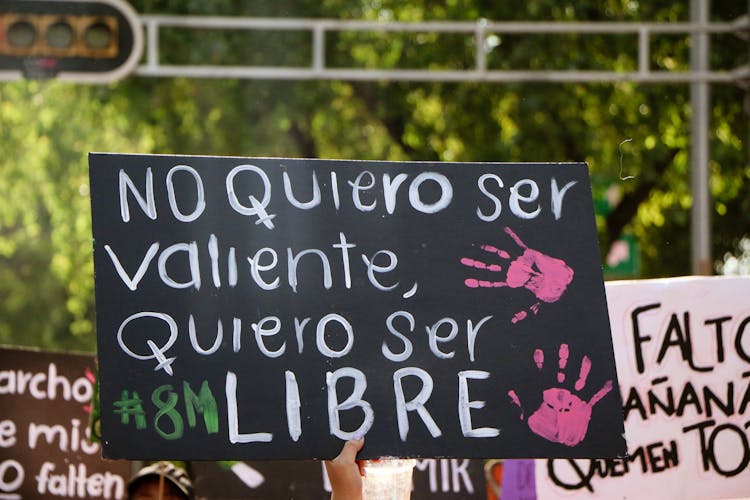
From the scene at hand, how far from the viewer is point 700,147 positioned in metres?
9.87

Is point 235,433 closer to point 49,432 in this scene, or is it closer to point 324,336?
point 324,336

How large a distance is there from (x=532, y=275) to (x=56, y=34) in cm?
630

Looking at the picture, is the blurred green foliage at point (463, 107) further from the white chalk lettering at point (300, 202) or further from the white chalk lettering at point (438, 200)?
the white chalk lettering at point (300, 202)

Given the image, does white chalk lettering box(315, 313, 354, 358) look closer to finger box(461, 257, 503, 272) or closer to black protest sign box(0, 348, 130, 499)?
finger box(461, 257, 503, 272)

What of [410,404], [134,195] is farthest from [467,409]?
[134,195]

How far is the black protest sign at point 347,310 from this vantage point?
3.04m

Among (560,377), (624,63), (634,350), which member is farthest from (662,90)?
(560,377)

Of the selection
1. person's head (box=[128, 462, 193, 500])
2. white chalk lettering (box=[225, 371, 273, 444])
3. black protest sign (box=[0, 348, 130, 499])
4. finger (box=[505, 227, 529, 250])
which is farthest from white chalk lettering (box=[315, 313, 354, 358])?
black protest sign (box=[0, 348, 130, 499])

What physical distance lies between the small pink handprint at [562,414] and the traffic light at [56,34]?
6.32 m

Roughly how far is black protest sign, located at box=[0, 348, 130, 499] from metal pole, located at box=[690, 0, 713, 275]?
18.5ft

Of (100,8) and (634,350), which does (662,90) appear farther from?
(634,350)

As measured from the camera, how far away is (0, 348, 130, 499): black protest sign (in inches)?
213

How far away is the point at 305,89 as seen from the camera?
1152 centimetres

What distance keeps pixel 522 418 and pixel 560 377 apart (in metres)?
0.13
